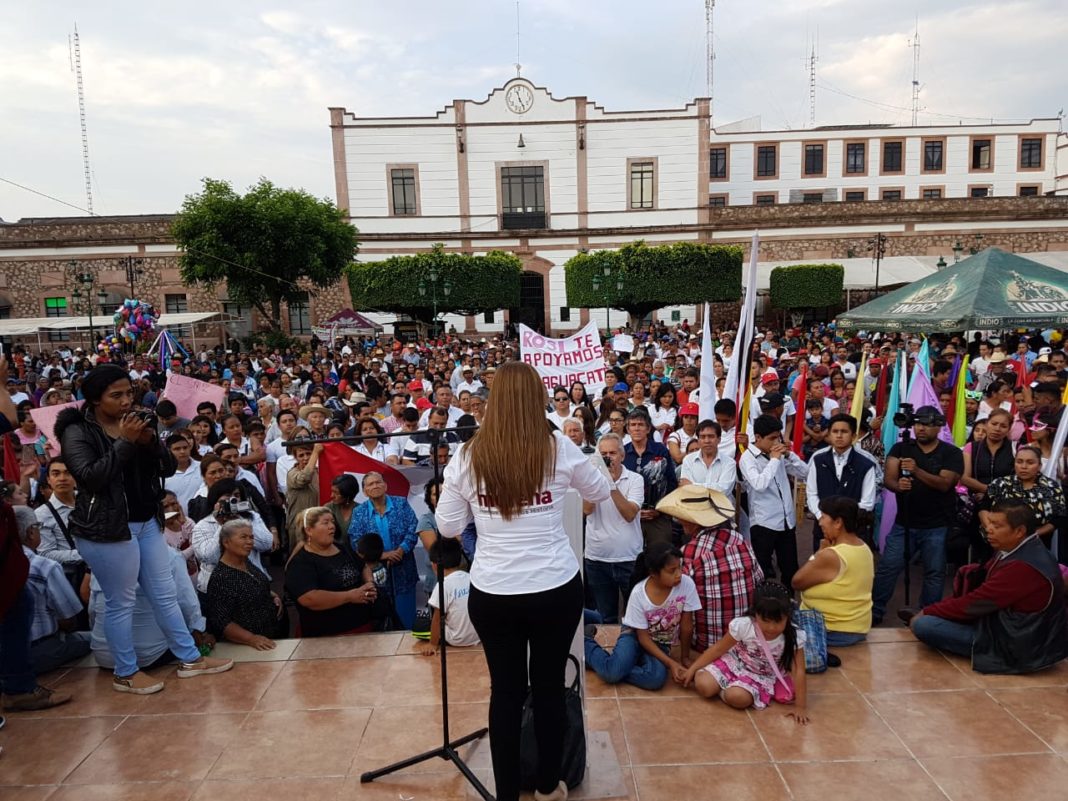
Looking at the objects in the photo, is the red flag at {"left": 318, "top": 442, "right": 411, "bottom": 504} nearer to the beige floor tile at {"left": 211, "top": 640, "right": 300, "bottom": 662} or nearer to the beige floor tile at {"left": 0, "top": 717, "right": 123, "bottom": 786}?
the beige floor tile at {"left": 211, "top": 640, "right": 300, "bottom": 662}

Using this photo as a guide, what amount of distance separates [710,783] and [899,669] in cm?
165

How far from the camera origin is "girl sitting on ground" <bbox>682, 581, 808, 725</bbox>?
3.73 meters

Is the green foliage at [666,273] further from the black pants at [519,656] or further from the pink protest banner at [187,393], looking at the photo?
the black pants at [519,656]

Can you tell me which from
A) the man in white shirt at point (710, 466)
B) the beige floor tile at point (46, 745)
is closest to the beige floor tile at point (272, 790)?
the beige floor tile at point (46, 745)

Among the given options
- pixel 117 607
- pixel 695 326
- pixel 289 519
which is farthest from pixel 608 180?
pixel 117 607

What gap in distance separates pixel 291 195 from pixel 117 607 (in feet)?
85.5

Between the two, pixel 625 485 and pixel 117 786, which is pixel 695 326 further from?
pixel 117 786

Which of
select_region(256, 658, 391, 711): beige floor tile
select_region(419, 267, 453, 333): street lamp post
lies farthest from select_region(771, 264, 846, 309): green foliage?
select_region(256, 658, 391, 711): beige floor tile

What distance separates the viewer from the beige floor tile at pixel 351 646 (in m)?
4.44

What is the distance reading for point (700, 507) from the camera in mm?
4387

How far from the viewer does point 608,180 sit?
35.2 m

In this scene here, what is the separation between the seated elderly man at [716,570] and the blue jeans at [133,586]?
2.89m

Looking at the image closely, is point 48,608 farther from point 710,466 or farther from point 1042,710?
point 1042,710

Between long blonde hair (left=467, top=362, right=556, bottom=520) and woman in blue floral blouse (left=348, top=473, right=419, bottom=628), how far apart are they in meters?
2.73
